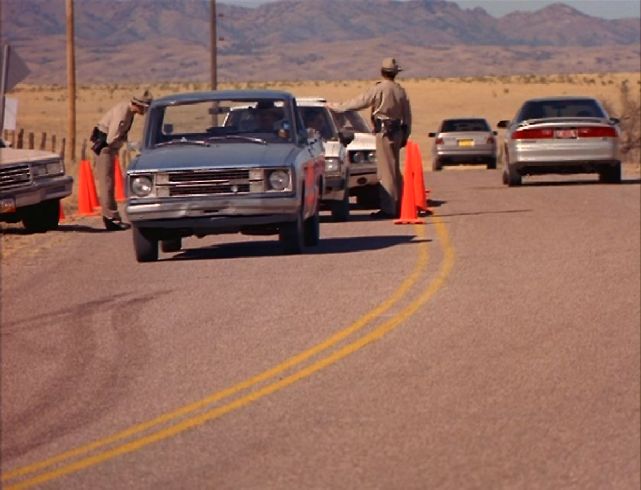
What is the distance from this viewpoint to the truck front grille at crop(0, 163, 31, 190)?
27.7 ft

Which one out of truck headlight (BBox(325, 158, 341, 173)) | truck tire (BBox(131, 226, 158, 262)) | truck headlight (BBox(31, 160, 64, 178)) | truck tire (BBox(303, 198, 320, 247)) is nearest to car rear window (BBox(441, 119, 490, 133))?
truck headlight (BBox(31, 160, 64, 178))

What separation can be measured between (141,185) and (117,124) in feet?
2.58

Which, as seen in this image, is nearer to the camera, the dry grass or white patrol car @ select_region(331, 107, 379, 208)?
white patrol car @ select_region(331, 107, 379, 208)

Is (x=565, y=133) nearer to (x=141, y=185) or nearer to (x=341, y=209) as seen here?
(x=341, y=209)

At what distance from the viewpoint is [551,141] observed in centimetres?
1121

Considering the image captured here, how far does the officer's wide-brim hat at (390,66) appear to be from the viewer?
873cm

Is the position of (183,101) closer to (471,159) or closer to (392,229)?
(392,229)

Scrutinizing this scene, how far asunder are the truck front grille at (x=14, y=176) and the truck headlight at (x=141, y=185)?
46 centimetres

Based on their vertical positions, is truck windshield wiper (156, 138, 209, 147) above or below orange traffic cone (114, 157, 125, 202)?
above

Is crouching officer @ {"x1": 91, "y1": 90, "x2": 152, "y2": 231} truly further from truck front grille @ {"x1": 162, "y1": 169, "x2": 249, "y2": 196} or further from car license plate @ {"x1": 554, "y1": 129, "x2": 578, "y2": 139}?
car license plate @ {"x1": 554, "y1": 129, "x2": 578, "y2": 139}

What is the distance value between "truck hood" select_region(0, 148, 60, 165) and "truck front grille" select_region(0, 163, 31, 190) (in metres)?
0.03

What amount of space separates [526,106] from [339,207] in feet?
70.3

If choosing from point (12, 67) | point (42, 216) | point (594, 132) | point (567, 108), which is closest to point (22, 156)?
point (42, 216)

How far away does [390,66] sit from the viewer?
878cm
